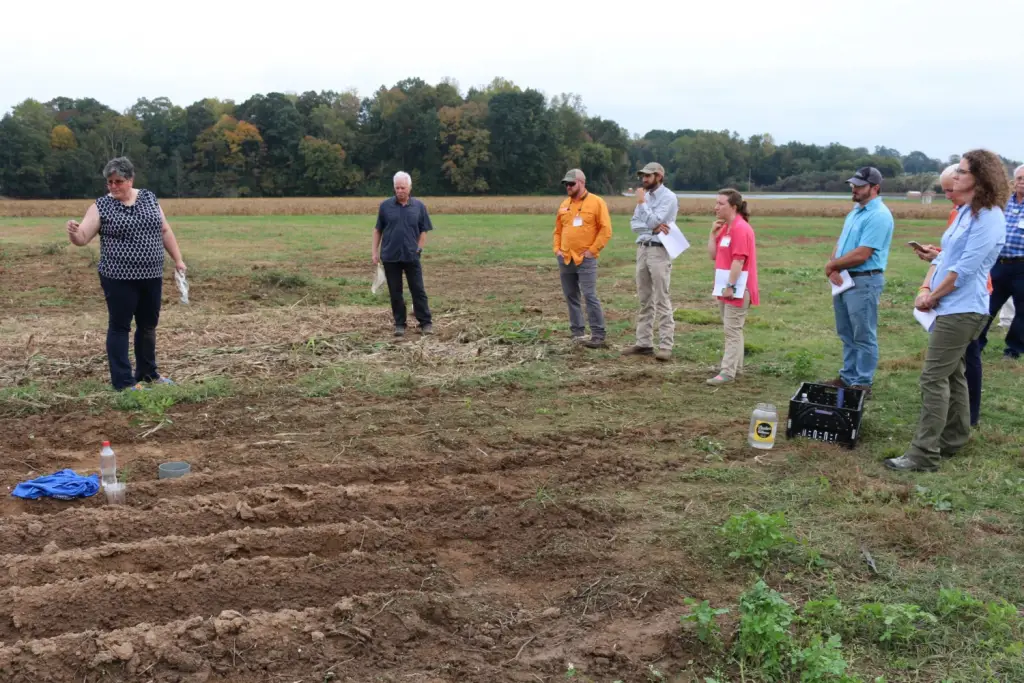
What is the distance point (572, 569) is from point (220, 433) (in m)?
3.47

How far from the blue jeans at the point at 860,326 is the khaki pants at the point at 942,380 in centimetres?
127

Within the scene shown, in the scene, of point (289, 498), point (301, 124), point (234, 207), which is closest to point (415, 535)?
point (289, 498)

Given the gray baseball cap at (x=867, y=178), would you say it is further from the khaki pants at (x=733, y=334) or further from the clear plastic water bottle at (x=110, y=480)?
the clear plastic water bottle at (x=110, y=480)

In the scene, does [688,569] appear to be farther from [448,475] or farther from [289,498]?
[289,498]

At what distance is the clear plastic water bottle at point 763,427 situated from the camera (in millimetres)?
5914

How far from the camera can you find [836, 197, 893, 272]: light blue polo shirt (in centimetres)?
671

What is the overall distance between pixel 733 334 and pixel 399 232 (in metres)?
4.27

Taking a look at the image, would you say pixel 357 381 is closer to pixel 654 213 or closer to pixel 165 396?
pixel 165 396

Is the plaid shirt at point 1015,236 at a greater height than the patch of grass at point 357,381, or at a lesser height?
greater

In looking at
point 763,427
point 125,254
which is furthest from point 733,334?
point 125,254

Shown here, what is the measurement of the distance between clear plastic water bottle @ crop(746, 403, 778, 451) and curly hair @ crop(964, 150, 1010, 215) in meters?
1.96

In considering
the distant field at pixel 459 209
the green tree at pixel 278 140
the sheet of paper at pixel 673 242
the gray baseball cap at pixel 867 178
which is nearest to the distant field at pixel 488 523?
the sheet of paper at pixel 673 242

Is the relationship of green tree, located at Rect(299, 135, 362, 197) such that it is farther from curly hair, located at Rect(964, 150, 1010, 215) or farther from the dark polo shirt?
curly hair, located at Rect(964, 150, 1010, 215)

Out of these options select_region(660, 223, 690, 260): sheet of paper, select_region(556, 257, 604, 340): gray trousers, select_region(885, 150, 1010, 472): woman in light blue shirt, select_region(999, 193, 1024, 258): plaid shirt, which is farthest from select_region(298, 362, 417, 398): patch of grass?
select_region(999, 193, 1024, 258): plaid shirt
